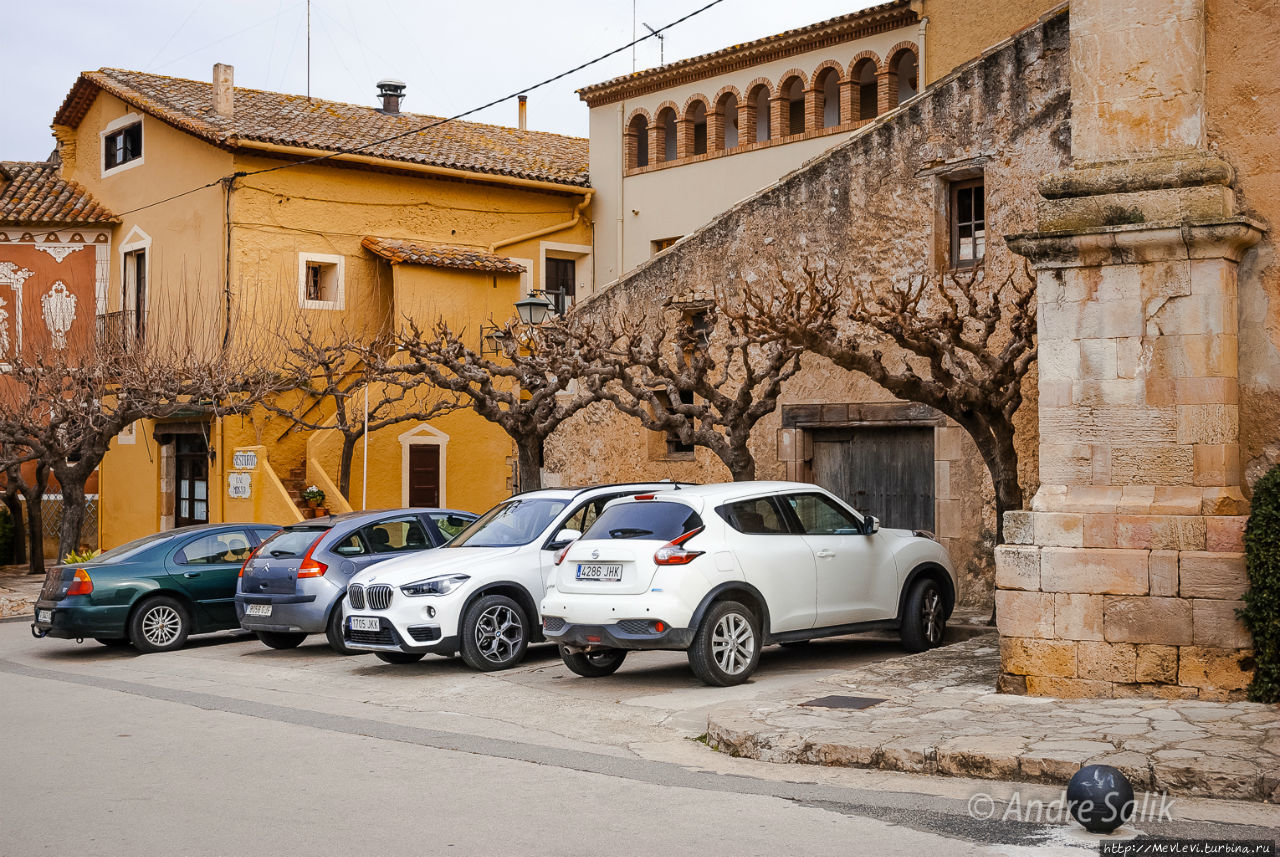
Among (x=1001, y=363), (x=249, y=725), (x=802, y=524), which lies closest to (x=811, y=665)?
(x=802, y=524)

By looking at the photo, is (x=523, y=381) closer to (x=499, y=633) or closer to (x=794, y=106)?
(x=499, y=633)

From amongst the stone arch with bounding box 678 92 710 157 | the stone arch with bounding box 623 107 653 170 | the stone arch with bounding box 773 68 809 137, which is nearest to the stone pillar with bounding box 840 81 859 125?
the stone arch with bounding box 773 68 809 137

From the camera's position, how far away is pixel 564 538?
40.7 feet

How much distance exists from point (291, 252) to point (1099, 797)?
2322cm

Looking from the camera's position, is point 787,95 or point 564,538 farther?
point 787,95

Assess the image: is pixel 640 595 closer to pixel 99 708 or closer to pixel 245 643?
pixel 99 708

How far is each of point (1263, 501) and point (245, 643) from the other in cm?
1123

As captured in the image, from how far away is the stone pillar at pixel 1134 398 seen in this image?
355 inches

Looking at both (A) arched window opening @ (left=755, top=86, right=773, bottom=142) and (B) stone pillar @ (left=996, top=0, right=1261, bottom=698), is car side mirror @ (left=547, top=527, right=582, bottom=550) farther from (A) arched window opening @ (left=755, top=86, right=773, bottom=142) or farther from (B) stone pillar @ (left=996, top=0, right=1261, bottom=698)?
(A) arched window opening @ (left=755, top=86, right=773, bottom=142)

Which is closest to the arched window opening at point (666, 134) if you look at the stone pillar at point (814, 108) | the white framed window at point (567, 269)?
the white framed window at point (567, 269)

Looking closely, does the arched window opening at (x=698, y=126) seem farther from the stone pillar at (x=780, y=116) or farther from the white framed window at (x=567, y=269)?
the white framed window at (x=567, y=269)

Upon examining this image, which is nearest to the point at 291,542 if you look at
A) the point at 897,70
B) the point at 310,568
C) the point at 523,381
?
the point at 310,568

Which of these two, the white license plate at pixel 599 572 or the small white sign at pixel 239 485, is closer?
the white license plate at pixel 599 572

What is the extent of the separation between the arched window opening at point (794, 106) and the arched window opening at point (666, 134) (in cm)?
278
